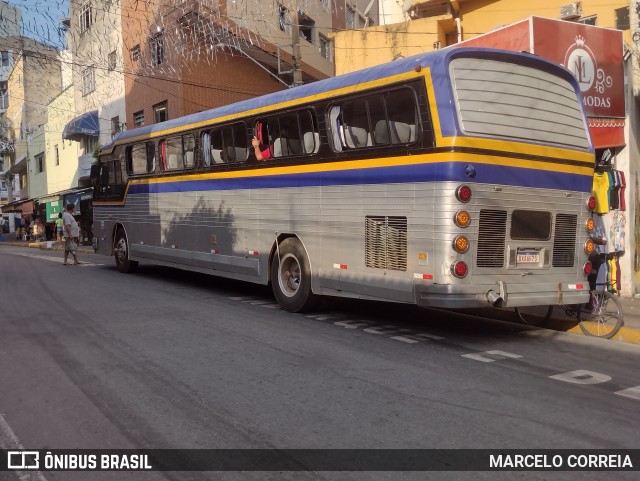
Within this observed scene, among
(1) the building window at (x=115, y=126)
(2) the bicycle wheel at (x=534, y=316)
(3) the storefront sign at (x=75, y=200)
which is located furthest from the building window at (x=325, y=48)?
(2) the bicycle wheel at (x=534, y=316)

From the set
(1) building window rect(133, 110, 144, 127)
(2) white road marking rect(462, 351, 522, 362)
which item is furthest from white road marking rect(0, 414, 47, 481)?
(1) building window rect(133, 110, 144, 127)

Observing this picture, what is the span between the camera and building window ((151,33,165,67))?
18031 mm

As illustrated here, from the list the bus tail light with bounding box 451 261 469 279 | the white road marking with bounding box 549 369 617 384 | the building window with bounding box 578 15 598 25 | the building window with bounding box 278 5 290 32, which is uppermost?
the building window with bounding box 278 5 290 32

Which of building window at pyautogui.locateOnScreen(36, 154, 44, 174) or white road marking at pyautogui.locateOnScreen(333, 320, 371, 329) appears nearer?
white road marking at pyautogui.locateOnScreen(333, 320, 371, 329)

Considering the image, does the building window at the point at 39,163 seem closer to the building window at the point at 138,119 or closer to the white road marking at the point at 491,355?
the building window at the point at 138,119

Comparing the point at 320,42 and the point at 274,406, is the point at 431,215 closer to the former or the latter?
the point at 274,406

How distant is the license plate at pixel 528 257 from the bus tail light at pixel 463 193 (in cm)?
107

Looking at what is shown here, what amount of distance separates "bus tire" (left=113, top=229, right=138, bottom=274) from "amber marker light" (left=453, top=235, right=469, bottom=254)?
32.1ft

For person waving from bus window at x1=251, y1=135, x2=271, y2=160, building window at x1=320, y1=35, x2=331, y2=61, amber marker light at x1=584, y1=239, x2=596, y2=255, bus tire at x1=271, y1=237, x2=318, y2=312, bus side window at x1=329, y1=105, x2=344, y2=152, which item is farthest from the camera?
building window at x1=320, y1=35, x2=331, y2=61

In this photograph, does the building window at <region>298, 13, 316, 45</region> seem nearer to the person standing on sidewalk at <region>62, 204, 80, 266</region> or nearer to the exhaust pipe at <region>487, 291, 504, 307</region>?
the person standing on sidewalk at <region>62, 204, 80, 266</region>

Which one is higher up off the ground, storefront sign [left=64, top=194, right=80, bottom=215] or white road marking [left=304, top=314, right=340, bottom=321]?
storefront sign [left=64, top=194, right=80, bottom=215]

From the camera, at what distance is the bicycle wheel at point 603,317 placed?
702 cm

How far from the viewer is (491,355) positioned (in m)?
6.20

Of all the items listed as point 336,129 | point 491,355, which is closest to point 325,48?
point 336,129
